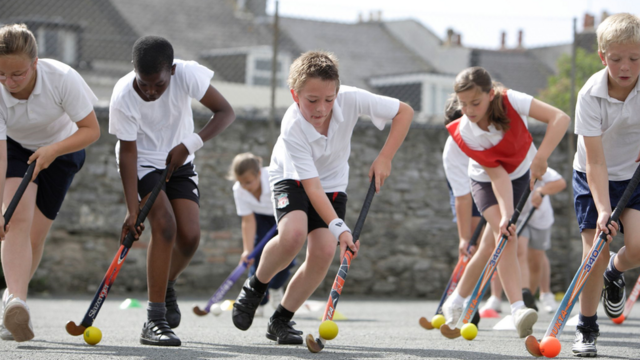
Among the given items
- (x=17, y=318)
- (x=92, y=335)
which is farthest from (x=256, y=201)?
(x=17, y=318)

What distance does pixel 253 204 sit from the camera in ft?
21.7

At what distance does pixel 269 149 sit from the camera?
9.11 metres

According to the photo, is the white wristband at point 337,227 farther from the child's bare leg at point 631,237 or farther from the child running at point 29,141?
the child running at point 29,141

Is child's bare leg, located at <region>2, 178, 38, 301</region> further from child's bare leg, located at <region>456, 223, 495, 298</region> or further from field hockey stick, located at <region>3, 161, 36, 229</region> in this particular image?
child's bare leg, located at <region>456, 223, 495, 298</region>

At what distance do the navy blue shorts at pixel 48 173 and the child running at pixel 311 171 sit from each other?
119 cm

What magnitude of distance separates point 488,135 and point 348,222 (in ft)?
15.7

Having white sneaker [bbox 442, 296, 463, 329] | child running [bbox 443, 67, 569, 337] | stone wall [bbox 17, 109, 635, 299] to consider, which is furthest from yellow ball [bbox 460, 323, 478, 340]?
stone wall [bbox 17, 109, 635, 299]

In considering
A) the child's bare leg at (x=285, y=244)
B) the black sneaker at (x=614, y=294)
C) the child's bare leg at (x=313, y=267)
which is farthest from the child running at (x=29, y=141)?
the black sneaker at (x=614, y=294)

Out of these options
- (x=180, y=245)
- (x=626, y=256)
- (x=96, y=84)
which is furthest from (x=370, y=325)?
(x=96, y=84)

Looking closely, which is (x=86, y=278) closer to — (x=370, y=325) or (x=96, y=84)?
(x=370, y=325)

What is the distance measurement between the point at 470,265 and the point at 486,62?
36.8ft

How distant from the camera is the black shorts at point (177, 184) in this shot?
423 centimetres

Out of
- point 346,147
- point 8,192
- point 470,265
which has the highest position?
point 346,147

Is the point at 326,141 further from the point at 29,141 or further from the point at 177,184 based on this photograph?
the point at 29,141
